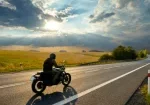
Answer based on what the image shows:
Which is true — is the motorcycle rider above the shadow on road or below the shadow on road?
above

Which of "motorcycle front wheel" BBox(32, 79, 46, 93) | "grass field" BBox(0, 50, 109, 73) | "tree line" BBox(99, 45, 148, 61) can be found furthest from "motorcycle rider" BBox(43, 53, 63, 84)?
"tree line" BBox(99, 45, 148, 61)

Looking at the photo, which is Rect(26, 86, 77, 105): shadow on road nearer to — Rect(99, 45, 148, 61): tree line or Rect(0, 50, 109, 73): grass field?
Rect(0, 50, 109, 73): grass field

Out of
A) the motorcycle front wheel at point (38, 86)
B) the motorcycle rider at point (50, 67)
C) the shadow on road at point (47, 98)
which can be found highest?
the motorcycle rider at point (50, 67)

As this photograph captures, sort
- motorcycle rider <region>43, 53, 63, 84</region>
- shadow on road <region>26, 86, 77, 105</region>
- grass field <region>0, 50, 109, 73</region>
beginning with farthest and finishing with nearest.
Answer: grass field <region>0, 50, 109, 73</region>, motorcycle rider <region>43, 53, 63, 84</region>, shadow on road <region>26, 86, 77, 105</region>

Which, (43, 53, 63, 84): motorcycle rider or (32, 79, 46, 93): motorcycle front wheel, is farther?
(43, 53, 63, 84): motorcycle rider

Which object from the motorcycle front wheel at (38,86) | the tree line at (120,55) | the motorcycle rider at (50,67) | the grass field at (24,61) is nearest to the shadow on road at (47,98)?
the motorcycle front wheel at (38,86)

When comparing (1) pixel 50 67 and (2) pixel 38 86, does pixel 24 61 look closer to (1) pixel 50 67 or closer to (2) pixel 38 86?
(1) pixel 50 67

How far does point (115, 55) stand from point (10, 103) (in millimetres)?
88003

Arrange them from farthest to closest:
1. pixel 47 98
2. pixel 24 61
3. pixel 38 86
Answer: pixel 24 61 < pixel 38 86 < pixel 47 98

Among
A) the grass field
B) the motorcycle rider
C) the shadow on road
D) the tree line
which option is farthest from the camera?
the tree line

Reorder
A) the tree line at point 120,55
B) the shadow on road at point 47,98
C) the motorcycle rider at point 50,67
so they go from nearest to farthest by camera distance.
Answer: the shadow on road at point 47,98, the motorcycle rider at point 50,67, the tree line at point 120,55

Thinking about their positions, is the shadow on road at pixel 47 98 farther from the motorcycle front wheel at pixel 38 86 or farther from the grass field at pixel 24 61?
the grass field at pixel 24 61

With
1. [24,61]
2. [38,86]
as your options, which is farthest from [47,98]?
[24,61]

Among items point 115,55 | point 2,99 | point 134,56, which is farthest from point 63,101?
point 134,56
